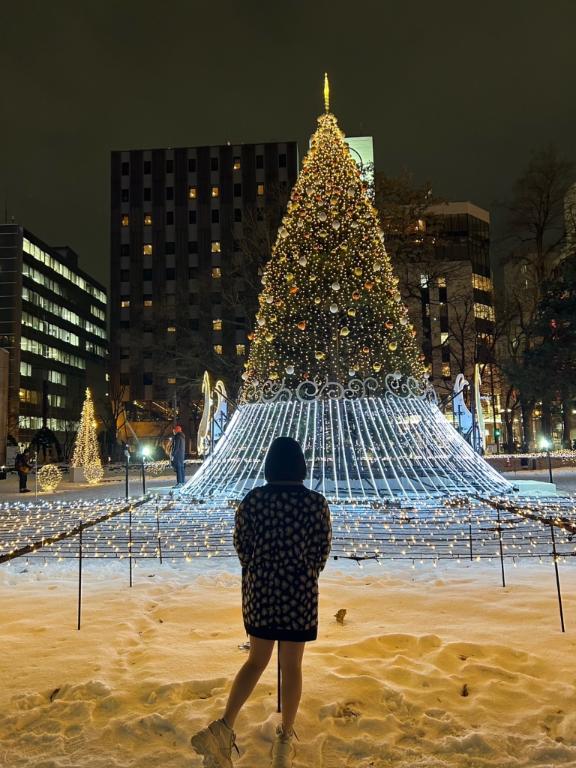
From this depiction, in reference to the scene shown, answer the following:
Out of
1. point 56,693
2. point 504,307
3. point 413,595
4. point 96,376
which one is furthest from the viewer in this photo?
point 96,376

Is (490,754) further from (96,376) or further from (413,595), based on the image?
(96,376)

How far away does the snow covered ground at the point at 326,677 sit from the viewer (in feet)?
9.43

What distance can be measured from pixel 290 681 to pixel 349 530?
219 inches

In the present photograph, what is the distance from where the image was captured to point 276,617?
2.80 meters

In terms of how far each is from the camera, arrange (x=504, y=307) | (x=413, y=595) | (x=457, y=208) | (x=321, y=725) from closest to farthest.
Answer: (x=321, y=725)
(x=413, y=595)
(x=504, y=307)
(x=457, y=208)

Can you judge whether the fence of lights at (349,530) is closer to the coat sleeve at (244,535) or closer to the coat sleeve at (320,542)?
the coat sleeve at (320,542)

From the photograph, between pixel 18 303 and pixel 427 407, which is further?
pixel 18 303

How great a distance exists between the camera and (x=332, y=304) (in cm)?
1273

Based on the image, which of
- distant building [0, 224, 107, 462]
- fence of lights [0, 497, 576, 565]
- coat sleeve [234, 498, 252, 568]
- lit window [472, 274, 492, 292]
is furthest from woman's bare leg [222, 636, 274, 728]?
lit window [472, 274, 492, 292]

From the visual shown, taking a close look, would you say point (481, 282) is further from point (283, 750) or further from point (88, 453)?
point (283, 750)

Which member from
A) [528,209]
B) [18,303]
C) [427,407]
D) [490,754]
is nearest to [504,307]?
[528,209]

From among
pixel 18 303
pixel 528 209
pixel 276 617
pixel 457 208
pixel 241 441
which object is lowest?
Answer: pixel 276 617

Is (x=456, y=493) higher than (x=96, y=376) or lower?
lower

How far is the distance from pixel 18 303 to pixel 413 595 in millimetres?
72406
